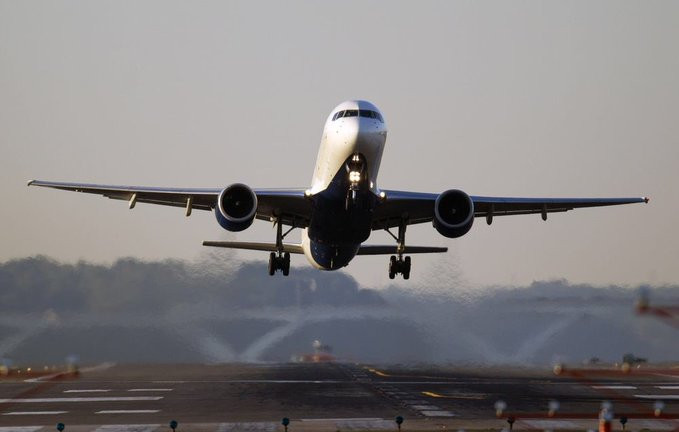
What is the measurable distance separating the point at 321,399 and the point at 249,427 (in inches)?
310

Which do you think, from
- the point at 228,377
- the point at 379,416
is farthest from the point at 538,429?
the point at 228,377

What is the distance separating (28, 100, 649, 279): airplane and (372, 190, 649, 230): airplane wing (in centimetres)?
4

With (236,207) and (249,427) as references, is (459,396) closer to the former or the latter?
(249,427)

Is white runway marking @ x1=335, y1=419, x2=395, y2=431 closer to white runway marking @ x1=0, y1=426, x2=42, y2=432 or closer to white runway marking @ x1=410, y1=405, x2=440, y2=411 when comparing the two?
white runway marking @ x1=410, y1=405, x2=440, y2=411

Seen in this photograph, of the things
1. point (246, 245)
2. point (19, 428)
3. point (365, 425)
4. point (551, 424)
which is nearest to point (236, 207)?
point (246, 245)

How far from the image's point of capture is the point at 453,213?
34.9m

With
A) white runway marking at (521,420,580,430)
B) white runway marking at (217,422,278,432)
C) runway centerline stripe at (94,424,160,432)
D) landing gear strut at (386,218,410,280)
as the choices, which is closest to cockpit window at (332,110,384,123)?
landing gear strut at (386,218,410,280)

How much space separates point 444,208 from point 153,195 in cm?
1167

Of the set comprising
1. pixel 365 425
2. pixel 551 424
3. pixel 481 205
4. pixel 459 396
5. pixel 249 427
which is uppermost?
pixel 481 205

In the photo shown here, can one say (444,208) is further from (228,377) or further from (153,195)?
(228,377)

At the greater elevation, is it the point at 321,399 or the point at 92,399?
the point at 321,399

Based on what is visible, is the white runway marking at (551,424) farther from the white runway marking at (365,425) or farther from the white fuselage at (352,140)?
the white fuselage at (352,140)

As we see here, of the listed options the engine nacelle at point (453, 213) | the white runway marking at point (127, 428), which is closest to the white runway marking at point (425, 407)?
the engine nacelle at point (453, 213)

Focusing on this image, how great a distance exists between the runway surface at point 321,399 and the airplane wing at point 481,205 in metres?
6.95
